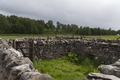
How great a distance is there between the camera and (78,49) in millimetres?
8438

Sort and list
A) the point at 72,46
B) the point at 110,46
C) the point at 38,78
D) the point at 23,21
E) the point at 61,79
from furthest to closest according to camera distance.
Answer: the point at 23,21 < the point at 72,46 < the point at 110,46 < the point at 61,79 < the point at 38,78

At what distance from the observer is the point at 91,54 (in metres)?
7.43

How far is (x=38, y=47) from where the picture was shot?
7.59 m

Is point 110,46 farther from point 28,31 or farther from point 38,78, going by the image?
point 28,31

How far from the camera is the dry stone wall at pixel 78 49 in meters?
6.28

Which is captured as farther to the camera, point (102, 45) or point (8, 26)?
point (8, 26)

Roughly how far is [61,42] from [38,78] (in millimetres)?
6728

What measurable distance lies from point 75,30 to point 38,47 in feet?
261

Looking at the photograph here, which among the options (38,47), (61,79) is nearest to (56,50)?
(38,47)

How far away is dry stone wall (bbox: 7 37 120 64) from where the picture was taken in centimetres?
628

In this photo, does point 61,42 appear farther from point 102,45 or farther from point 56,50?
point 102,45

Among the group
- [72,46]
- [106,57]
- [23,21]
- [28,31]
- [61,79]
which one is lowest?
[61,79]

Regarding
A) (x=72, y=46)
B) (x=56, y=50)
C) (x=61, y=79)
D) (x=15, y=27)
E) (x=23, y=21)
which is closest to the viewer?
(x=61, y=79)

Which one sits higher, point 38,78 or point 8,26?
point 8,26
